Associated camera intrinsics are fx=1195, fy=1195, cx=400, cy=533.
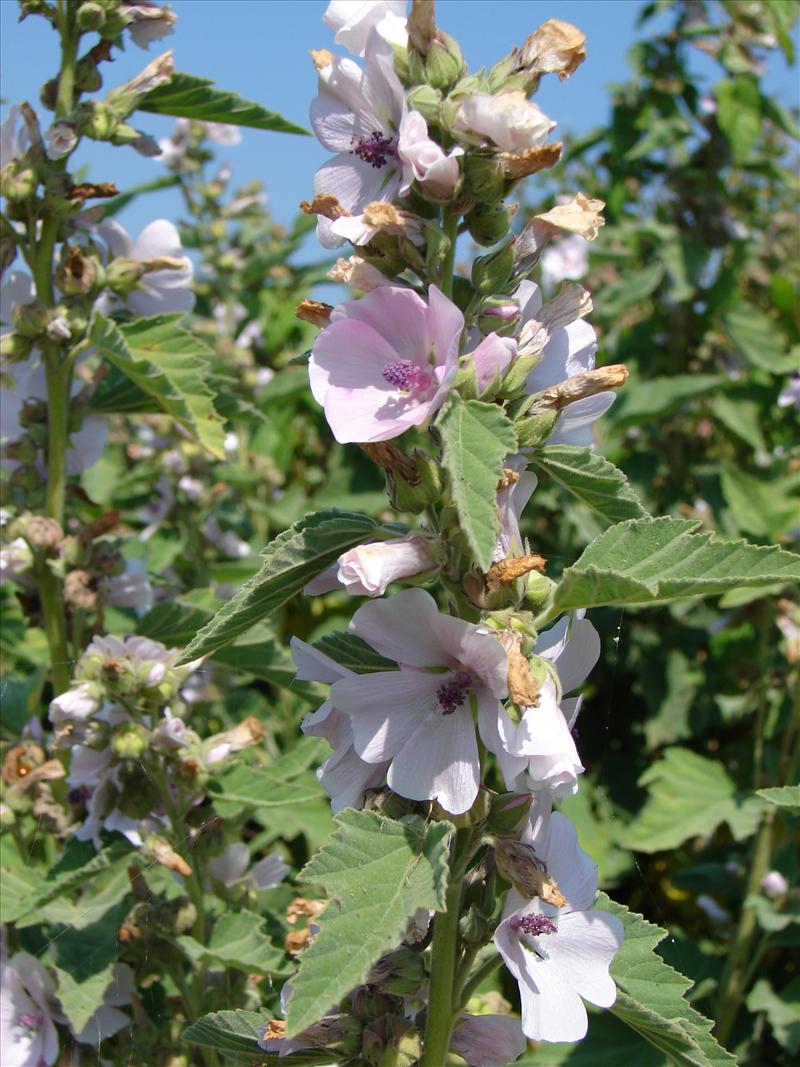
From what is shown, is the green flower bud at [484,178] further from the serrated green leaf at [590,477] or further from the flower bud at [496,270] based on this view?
the serrated green leaf at [590,477]

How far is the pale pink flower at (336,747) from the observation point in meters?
1.25

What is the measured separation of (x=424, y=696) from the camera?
122 cm

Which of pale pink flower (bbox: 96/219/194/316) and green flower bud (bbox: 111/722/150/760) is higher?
pale pink flower (bbox: 96/219/194/316)

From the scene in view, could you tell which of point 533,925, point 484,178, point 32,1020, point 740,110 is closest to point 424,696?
point 533,925

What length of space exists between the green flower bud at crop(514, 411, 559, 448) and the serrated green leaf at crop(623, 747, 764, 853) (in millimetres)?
1988

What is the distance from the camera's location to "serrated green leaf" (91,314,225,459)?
6.61ft

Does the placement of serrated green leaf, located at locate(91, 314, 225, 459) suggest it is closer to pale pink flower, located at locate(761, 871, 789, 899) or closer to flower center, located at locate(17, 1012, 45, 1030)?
flower center, located at locate(17, 1012, 45, 1030)

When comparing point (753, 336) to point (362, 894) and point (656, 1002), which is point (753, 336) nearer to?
point (656, 1002)

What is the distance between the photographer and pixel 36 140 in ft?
6.74

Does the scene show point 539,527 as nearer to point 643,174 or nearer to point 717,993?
point 643,174

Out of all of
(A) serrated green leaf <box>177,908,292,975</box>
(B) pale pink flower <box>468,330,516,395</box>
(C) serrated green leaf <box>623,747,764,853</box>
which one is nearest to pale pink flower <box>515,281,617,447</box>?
(B) pale pink flower <box>468,330,516,395</box>

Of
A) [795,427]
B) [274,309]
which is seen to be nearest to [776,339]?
[795,427]

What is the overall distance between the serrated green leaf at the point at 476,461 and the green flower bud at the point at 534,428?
118 mm

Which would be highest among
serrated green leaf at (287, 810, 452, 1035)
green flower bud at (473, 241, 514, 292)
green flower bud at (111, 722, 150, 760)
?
green flower bud at (473, 241, 514, 292)
